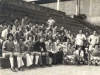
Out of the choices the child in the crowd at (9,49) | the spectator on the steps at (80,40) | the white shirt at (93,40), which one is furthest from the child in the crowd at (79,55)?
the child in the crowd at (9,49)

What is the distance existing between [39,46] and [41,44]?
163 millimetres

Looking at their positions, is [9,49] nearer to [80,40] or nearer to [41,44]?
[41,44]

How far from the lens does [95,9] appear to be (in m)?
20.8

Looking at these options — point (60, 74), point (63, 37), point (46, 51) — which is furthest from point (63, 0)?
point (60, 74)

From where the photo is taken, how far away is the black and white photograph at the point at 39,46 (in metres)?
8.81

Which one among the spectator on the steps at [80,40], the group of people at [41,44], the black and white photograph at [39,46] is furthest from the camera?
the spectator on the steps at [80,40]

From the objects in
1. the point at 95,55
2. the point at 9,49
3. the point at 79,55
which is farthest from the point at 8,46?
the point at 95,55

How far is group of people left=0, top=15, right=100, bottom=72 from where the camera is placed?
29.3 feet

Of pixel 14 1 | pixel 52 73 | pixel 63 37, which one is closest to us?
pixel 52 73

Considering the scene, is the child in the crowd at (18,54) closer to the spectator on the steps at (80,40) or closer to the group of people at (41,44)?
the group of people at (41,44)

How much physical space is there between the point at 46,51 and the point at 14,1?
301 centimetres

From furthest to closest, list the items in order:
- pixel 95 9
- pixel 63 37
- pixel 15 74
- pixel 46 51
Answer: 1. pixel 95 9
2. pixel 63 37
3. pixel 46 51
4. pixel 15 74

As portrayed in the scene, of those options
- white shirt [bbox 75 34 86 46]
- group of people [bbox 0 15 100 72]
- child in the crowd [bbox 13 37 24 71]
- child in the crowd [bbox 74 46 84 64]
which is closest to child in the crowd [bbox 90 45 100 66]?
group of people [bbox 0 15 100 72]

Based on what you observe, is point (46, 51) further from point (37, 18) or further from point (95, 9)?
point (95, 9)
